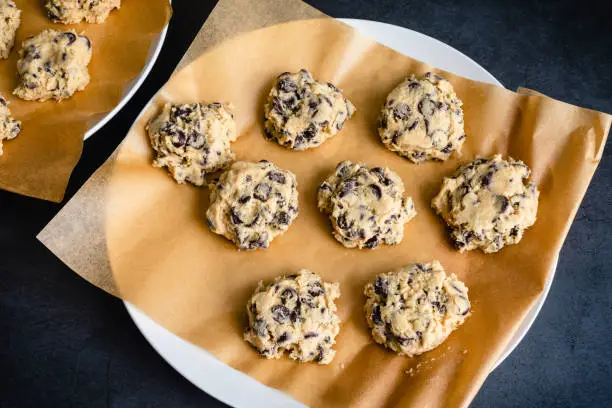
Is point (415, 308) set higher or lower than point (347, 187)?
lower

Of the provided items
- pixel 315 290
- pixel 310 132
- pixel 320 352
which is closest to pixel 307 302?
pixel 315 290

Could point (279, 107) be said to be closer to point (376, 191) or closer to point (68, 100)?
point (376, 191)

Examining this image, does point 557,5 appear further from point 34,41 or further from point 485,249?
point 34,41

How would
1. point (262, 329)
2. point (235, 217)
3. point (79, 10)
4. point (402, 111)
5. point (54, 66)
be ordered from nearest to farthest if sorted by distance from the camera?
point (262, 329)
point (235, 217)
point (402, 111)
point (54, 66)
point (79, 10)

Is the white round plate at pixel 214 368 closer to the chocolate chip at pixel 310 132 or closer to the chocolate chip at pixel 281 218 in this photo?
the chocolate chip at pixel 281 218

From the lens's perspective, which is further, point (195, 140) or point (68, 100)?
point (68, 100)

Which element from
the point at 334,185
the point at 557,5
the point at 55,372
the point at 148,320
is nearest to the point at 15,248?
the point at 55,372

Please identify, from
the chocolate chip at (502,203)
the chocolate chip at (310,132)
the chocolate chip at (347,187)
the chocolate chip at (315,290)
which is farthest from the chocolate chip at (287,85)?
the chocolate chip at (502,203)
